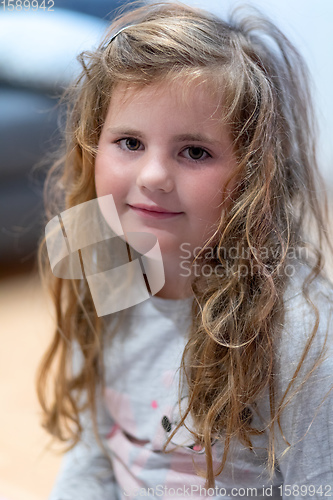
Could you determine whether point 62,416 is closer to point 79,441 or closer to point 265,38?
point 79,441

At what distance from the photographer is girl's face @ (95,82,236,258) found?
0.44 metres

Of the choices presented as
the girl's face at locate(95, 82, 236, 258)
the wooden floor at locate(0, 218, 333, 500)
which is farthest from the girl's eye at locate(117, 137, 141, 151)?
the wooden floor at locate(0, 218, 333, 500)

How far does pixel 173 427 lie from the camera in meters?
0.53

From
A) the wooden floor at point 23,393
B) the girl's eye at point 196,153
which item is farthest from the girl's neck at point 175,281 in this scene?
the wooden floor at point 23,393

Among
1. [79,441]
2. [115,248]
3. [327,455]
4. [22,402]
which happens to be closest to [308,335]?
[327,455]

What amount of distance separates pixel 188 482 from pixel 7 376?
1.43ft

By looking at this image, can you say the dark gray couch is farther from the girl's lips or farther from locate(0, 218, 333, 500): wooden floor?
the girl's lips

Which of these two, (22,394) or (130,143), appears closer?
(130,143)

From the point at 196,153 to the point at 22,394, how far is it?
54cm

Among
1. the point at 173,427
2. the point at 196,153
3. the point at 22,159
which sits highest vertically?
the point at 22,159

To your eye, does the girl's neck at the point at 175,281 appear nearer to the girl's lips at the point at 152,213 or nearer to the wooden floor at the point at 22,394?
the girl's lips at the point at 152,213

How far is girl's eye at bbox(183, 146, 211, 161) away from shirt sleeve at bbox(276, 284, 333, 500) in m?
0.15

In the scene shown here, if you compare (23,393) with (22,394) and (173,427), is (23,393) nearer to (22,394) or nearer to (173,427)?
(22,394)

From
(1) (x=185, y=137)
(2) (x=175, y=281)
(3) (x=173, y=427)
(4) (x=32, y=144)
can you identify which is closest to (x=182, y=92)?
(1) (x=185, y=137)
